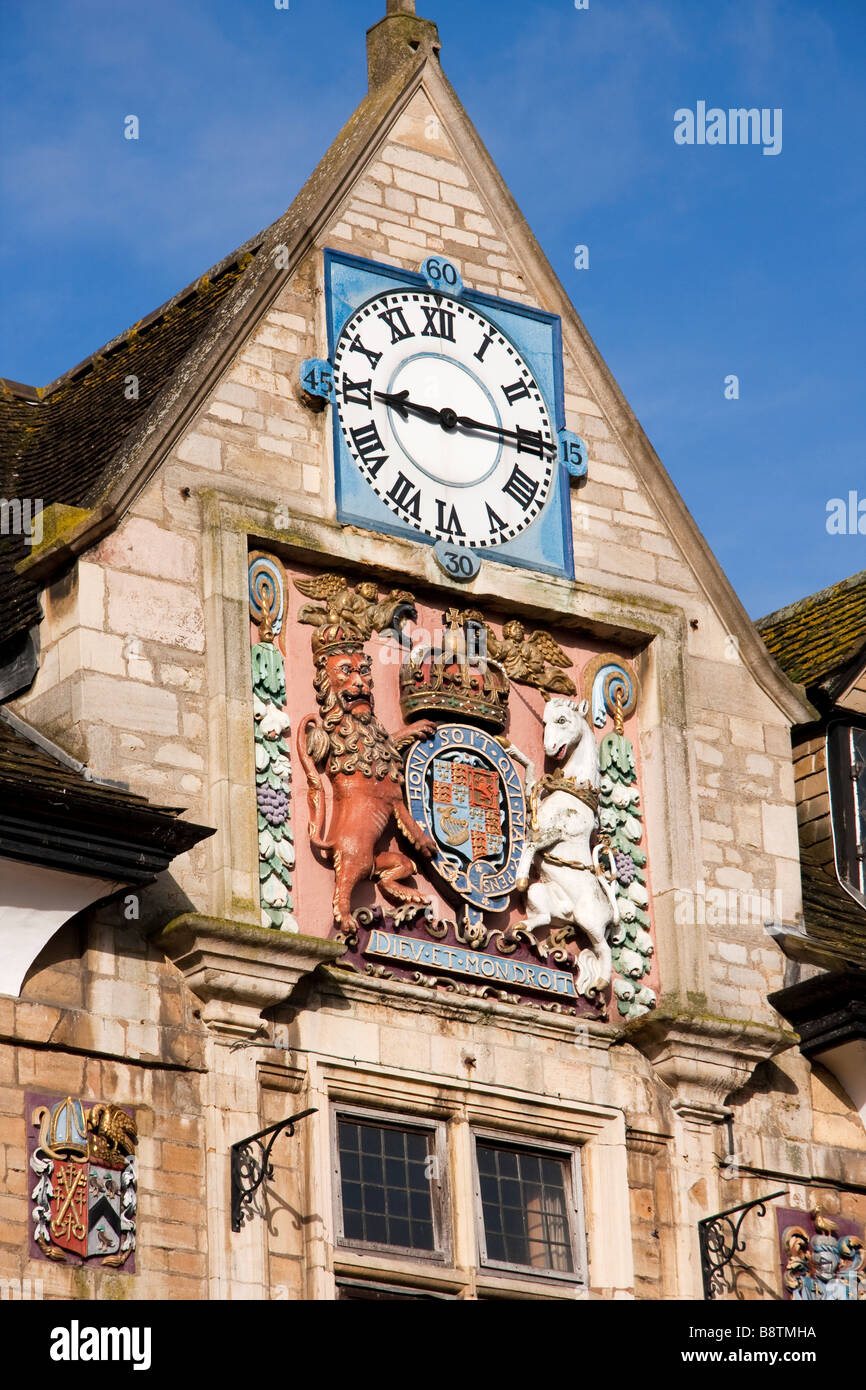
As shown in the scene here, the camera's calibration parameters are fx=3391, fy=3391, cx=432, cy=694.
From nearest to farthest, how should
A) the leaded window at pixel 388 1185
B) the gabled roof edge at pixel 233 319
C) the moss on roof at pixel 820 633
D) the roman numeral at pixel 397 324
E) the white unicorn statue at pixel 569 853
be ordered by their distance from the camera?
the leaded window at pixel 388 1185
the gabled roof edge at pixel 233 319
the white unicorn statue at pixel 569 853
the roman numeral at pixel 397 324
the moss on roof at pixel 820 633

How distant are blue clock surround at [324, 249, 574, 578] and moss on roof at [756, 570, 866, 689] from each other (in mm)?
3032

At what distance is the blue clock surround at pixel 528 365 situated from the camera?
22766mm

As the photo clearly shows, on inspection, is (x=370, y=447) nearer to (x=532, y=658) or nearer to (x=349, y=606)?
(x=349, y=606)

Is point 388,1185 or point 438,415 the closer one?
point 388,1185

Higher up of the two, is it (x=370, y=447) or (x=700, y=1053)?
(x=370, y=447)

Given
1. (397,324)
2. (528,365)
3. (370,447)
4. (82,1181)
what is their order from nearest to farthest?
(82,1181)
(370,447)
(397,324)
(528,365)

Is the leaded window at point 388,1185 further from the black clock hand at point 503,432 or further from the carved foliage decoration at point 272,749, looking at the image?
the black clock hand at point 503,432

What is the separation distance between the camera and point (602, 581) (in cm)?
2375

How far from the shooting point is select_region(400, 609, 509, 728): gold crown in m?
22.4

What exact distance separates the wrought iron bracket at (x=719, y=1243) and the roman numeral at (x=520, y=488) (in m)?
5.07

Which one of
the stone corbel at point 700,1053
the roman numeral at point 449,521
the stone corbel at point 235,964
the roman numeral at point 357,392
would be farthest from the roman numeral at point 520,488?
the stone corbel at point 235,964

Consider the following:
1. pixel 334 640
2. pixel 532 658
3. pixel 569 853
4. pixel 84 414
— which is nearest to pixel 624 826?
pixel 569 853

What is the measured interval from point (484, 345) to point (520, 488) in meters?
1.10

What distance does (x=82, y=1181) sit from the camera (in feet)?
63.6
